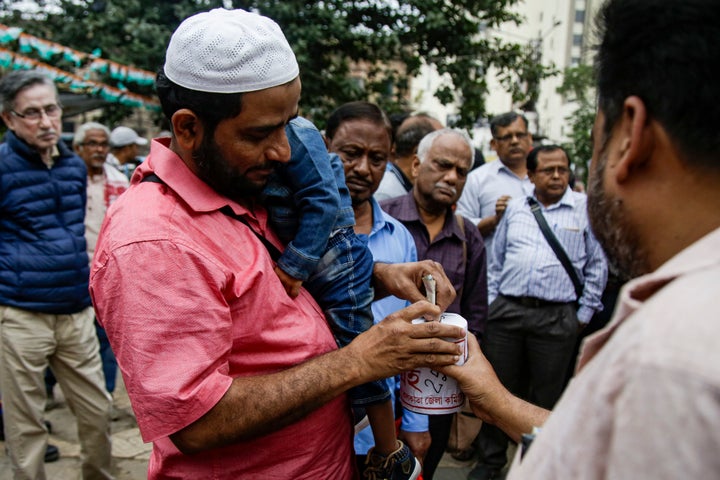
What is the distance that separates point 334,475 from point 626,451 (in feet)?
3.68

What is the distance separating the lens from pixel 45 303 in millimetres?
3162

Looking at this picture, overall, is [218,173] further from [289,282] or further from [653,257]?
[653,257]

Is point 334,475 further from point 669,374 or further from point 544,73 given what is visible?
point 544,73

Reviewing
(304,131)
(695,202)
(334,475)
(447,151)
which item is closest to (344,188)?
(304,131)

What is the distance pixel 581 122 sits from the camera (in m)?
15.3

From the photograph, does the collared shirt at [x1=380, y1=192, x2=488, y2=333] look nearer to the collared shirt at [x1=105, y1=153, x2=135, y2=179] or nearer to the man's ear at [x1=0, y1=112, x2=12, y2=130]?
the man's ear at [x1=0, y1=112, x2=12, y2=130]

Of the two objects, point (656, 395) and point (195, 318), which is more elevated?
point (656, 395)

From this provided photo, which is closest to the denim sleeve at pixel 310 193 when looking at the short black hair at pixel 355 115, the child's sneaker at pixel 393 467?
the child's sneaker at pixel 393 467

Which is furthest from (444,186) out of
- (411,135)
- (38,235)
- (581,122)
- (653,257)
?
(581,122)

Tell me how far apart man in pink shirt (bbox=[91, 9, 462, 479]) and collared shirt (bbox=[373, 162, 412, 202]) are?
2.60m

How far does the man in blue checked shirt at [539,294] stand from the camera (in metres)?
3.76

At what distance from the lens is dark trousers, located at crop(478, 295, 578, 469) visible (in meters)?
3.77

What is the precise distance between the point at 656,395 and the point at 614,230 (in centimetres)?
40

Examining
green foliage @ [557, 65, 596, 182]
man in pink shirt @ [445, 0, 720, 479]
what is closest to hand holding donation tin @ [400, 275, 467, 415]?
man in pink shirt @ [445, 0, 720, 479]
